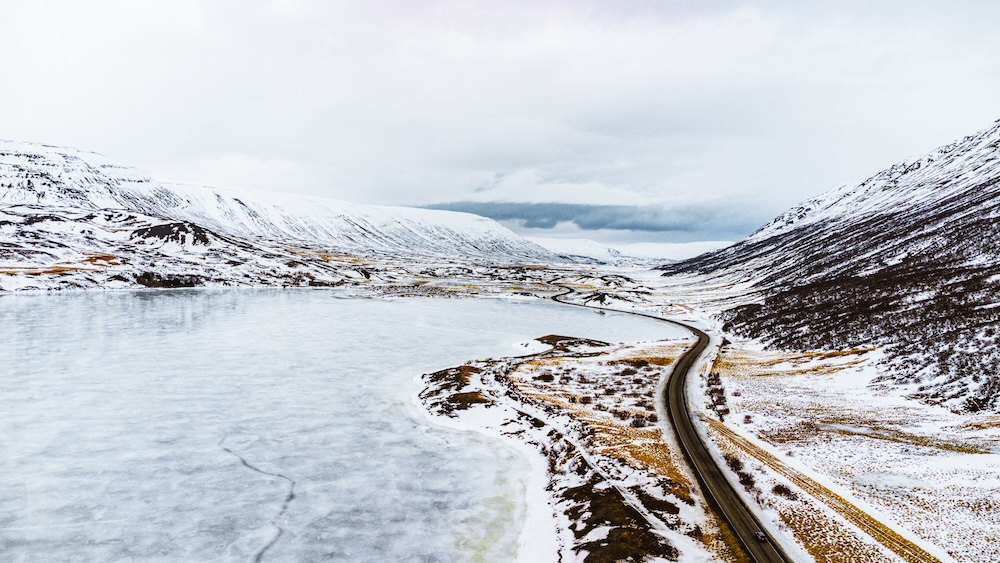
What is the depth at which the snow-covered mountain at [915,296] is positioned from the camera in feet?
129

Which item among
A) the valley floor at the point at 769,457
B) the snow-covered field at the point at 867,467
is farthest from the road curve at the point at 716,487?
the snow-covered field at the point at 867,467

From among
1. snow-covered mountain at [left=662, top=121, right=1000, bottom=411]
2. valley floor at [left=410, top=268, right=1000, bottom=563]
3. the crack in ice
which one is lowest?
the crack in ice

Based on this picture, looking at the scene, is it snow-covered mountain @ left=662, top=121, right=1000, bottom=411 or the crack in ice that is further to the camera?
snow-covered mountain @ left=662, top=121, right=1000, bottom=411

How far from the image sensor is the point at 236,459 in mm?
26234

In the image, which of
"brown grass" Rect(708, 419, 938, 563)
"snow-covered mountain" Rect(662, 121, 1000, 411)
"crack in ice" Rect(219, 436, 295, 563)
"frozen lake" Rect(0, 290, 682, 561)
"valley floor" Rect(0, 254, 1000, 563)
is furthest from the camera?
"snow-covered mountain" Rect(662, 121, 1000, 411)

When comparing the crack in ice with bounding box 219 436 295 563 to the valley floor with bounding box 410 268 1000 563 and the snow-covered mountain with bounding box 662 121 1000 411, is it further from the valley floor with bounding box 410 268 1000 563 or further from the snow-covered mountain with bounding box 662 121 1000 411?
the snow-covered mountain with bounding box 662 121 1000 411

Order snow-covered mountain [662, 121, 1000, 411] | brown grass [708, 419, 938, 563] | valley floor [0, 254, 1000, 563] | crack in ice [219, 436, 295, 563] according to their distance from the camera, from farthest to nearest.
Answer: snow-covered mountain [662, 121, 1000, 411] < valley floor [0, 254, 1000, 563] < crack in ice [219, 436, 295, 563] < brown grass [708, 419, 938, 563]

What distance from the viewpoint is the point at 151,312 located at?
8900 cm

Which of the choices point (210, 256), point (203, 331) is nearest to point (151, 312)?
point (203, 331)

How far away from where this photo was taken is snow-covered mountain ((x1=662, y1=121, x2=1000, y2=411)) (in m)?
39.3

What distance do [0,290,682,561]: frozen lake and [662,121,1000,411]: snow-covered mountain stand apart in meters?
35.5

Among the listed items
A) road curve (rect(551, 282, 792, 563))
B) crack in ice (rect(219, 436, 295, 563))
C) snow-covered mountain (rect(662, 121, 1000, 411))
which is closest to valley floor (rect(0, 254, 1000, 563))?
road curve (rect(551, 282, 792, 563))

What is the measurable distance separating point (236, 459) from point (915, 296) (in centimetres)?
7924

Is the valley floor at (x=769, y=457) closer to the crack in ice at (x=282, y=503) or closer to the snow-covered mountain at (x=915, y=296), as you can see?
the snow-covered mountain at (x=915, y=296)
